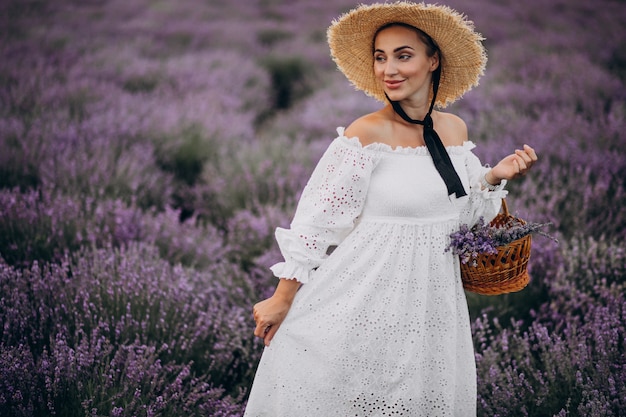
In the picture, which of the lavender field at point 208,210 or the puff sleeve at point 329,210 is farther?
the lavender field at point 208,210

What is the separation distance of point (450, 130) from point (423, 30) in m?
0.36

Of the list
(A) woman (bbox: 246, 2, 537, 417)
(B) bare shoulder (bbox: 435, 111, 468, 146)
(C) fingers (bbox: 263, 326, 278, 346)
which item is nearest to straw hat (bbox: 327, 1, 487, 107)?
(A) woman (bbox: 246, 2, 537, 417)

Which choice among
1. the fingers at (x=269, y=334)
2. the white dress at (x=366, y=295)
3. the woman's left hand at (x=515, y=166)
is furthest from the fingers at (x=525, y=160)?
the fingers at (x=269, y=334)

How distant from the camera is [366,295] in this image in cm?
169

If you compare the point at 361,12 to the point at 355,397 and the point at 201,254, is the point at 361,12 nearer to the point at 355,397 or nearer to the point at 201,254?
the point at 355,397

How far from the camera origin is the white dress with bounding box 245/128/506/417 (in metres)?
1.65

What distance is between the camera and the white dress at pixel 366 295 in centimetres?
165

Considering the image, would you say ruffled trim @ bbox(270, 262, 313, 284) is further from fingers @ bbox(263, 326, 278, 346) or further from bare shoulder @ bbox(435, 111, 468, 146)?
bare shoulder @ bbox(435, 111, 468, 146)

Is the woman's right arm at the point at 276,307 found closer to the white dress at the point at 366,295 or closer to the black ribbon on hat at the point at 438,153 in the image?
the white dress at the point at 366,295

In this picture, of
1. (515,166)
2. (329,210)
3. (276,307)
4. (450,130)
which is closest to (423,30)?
(450,130)

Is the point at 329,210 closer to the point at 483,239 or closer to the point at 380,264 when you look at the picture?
the point at 380,264

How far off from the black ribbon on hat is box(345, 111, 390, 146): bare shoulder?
0.09 meters

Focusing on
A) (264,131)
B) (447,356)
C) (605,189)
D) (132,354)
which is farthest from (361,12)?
(264,131)

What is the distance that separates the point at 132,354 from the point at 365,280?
3.17ft
